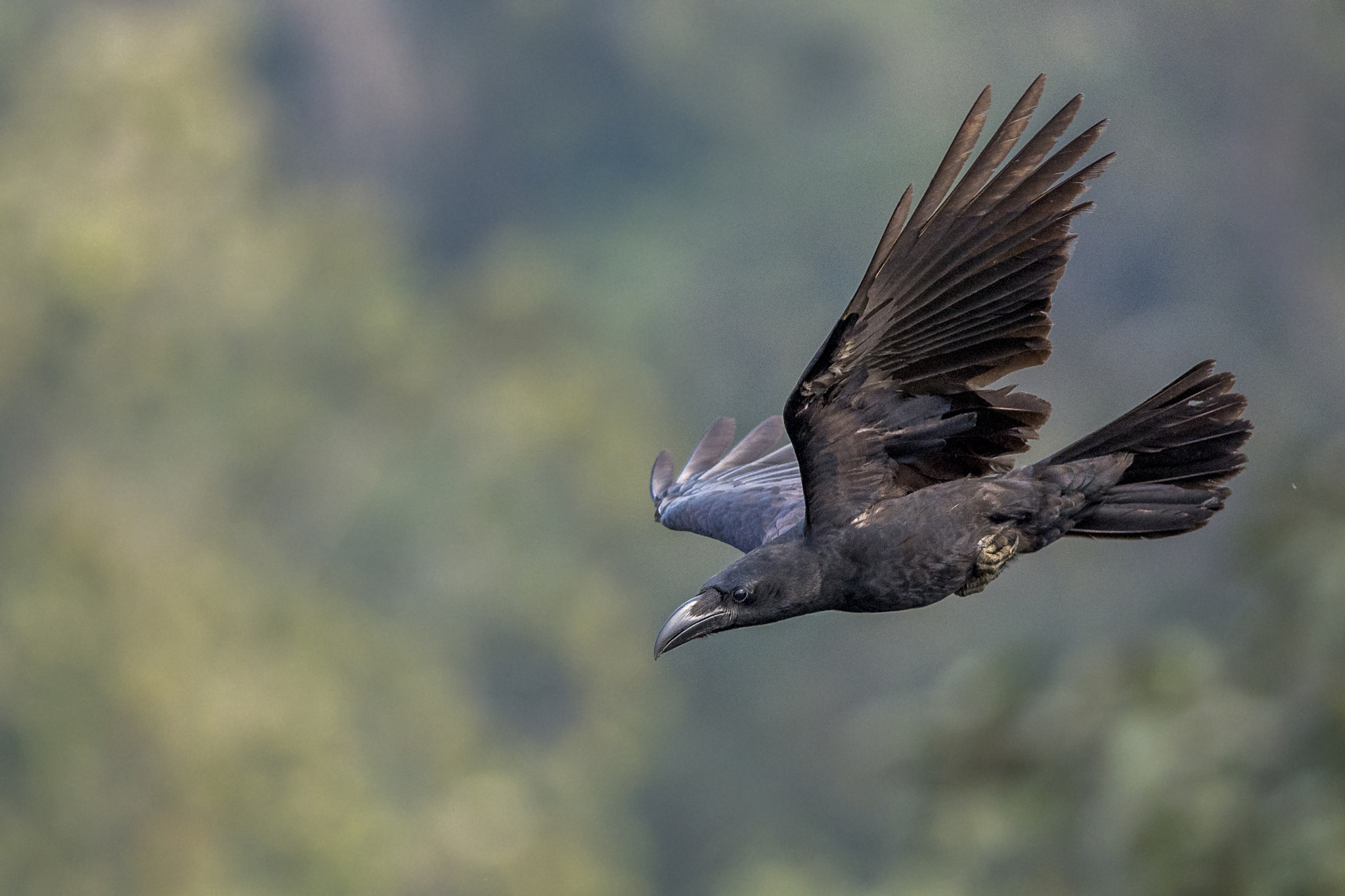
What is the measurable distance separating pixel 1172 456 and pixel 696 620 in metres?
1.33

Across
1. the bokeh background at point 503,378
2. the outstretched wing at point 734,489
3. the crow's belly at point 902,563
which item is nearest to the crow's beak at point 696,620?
the crow's belly at point 902,563

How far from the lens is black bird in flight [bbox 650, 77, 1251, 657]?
14.3ft

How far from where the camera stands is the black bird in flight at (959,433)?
14.3 ft

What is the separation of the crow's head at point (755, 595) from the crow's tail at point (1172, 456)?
0.70 m

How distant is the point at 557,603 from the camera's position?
3241cm

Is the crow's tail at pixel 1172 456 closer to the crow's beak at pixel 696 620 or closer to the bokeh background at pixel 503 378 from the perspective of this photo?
the crow's beak at pixel 696 620

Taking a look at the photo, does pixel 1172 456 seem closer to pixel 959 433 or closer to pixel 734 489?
pixel 959 433

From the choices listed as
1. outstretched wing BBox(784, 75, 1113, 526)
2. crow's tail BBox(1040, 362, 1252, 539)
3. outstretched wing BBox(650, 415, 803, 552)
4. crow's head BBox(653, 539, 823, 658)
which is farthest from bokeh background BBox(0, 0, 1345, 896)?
crow's head BBox(653, 539, 823, 658)

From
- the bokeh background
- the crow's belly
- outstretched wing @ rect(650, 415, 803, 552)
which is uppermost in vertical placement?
the bokeh background

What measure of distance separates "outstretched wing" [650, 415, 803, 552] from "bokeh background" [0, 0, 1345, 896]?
7.05 meters

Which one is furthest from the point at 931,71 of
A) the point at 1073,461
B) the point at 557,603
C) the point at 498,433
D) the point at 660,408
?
the point at 1073,461

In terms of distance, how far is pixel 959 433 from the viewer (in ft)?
15.3

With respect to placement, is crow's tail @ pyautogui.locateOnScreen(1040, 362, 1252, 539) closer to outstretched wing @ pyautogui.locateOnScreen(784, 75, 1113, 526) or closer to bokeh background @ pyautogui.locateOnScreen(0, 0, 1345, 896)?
outstretched wing @ pyautogui.locateOnScreen(784, 75, 1113, 526)

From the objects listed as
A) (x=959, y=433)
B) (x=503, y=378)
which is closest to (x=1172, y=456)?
(x=959, y=433)
